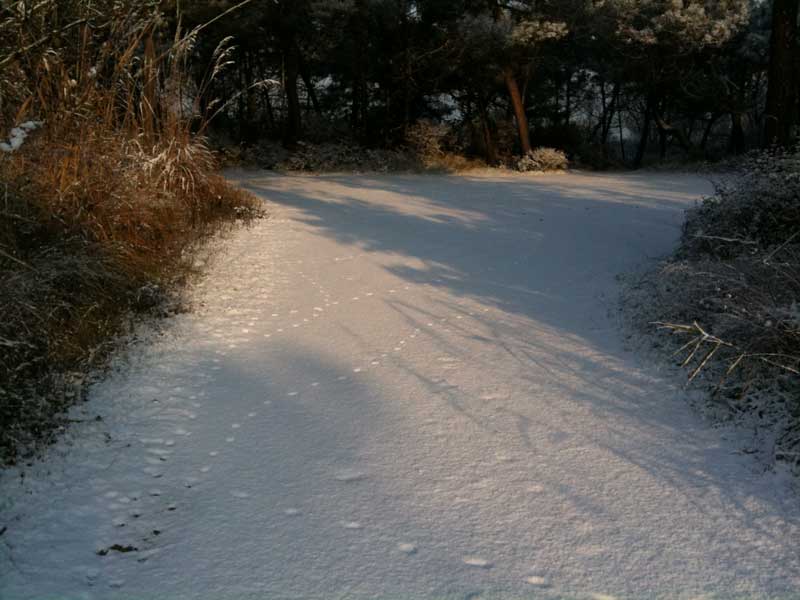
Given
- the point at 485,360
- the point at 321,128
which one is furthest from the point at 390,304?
the point at 321,128

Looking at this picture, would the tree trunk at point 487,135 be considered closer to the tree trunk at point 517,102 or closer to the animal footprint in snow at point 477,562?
the tree trunk at point 517,102

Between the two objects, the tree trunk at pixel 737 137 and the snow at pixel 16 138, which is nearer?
the snow at pixel 16 138

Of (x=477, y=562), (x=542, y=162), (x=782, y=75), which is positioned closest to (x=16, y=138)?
(x=477, y=562)

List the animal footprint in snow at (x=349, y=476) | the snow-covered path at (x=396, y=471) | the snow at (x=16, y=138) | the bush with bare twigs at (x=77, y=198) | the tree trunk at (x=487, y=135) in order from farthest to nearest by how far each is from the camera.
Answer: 1. the tree trunk at (x=487, y=135)
2. the snow at (x=16, y=138)
3. the bush with bare twigs at (x=77, y=198)
4. the animal footprint in snow at (x=349, y=476)
5. the snow-covered path at (x=396, y=471)

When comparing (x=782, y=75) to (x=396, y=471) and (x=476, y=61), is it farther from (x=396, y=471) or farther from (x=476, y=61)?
(x=476, y=61)

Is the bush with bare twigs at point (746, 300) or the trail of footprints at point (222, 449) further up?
the bush with bare twigs at point (746, 300)

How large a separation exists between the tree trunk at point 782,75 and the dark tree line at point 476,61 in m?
7.19

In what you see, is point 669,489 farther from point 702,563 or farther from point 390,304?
point 390,304

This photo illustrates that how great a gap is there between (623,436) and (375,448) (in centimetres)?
134

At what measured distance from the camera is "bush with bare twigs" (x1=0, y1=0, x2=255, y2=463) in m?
3.73

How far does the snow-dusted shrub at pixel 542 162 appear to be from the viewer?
17141 millimetres

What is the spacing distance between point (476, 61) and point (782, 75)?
36.9 ft

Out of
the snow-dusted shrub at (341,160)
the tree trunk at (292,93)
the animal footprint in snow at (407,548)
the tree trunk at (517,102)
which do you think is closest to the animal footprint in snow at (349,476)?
the animal footprint in snow at (407,548)

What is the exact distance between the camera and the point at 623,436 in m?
3.41
